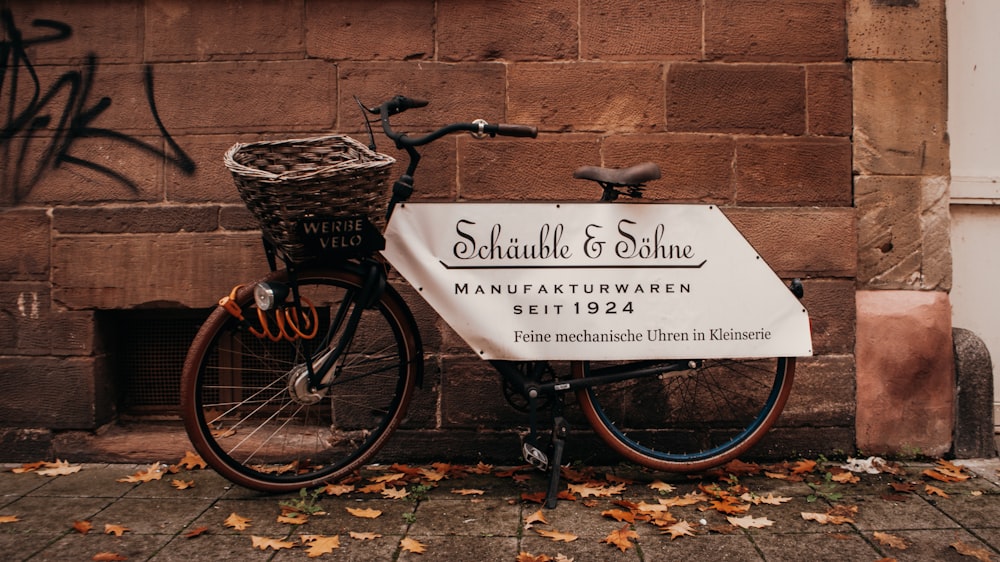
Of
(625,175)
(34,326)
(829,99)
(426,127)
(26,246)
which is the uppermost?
(829,99)

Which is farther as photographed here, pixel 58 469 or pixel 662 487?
pixel 58 469

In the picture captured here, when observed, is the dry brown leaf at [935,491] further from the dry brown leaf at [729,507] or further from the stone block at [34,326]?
the stone block at [34,326]

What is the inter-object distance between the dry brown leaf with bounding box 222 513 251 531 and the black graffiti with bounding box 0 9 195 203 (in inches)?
71.0

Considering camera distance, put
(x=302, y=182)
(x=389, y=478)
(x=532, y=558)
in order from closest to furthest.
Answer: (x=532, y=558)
(x=302, y=182)
(x=389, y=478)

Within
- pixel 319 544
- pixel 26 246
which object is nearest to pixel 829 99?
pixel 319 544

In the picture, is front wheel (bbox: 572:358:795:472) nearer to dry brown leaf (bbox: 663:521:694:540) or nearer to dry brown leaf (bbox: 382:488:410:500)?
dry brown leaf (bbox: 663:521:694:540)

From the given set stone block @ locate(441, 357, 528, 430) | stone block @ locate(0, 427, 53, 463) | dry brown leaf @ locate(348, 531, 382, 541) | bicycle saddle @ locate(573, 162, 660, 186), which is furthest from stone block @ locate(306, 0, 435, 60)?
stone block @ locate(0, 427, 53, 463)

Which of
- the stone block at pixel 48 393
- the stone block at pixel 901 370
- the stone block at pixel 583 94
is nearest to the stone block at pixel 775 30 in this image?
the stone block at pixel 583 94

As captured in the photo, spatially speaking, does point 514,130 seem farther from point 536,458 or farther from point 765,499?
point 765,499

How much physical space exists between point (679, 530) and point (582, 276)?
1.05 metres

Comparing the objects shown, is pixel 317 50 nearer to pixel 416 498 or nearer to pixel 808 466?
pixel 416 498

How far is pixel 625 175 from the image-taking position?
3375 millimetres

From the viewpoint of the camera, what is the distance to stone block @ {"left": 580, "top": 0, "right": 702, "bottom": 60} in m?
4.06

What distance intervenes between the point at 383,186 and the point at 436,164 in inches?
35.0
